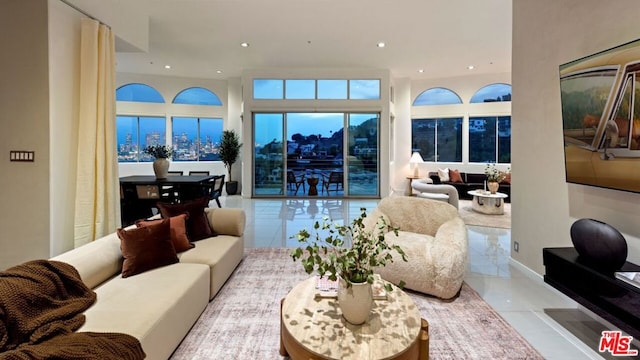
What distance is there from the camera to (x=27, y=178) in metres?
3.44

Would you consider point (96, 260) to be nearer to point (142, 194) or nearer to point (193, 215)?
point (193, 215)

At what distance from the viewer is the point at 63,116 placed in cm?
366

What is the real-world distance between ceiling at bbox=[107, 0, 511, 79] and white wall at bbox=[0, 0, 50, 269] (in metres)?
2.05

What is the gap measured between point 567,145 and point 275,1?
449 cm

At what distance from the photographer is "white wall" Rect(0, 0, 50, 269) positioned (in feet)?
11.1

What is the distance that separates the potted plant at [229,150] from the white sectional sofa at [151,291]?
6915 millimetres

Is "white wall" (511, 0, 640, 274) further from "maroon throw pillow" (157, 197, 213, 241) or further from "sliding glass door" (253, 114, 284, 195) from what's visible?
"sliding glass door" (253, 114, 284, 195)

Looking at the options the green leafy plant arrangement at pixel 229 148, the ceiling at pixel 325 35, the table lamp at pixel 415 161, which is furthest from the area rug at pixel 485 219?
the green leafy plant arrangement at pixel 229 148

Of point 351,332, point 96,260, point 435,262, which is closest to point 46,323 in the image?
point 96,260

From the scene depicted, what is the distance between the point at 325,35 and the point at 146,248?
5.50 metres

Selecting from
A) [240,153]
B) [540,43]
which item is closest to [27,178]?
[540,43]

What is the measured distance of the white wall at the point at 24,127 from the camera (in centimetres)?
337

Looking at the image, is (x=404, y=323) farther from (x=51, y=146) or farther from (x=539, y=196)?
(x=51, y=146)

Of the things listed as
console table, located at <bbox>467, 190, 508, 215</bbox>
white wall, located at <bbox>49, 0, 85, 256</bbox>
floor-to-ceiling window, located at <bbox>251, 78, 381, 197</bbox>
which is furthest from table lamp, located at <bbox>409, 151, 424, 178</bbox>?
white wall, located at <bbox>49, 0, 85, 256</bbox>
